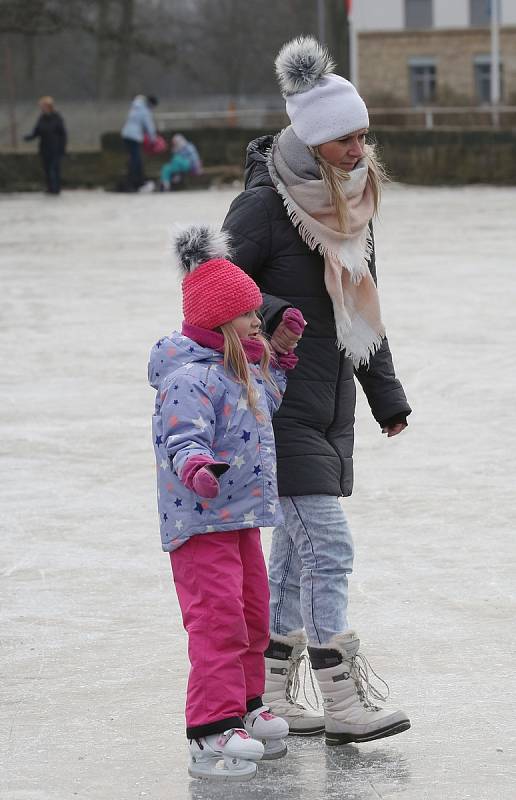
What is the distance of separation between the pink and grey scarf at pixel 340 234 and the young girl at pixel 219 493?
0.79ft

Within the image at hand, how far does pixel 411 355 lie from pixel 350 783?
5.79 metres

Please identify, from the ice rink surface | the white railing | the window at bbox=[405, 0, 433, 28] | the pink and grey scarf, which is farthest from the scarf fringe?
the window at bbox=[405, 0, 433, 28]

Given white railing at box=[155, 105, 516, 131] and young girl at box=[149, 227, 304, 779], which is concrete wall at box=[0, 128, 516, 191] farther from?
young girl at box=[149, 227, 304, 779]

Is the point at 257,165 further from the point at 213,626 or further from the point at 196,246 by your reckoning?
the point at 213,626

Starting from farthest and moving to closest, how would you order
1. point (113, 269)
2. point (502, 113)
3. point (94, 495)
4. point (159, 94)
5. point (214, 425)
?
point (159, 94) < point (502, 113) < point (113, 269) < point (94, 495) < point (214, 425)

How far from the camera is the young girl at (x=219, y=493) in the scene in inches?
127

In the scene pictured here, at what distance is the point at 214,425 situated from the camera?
3.23m

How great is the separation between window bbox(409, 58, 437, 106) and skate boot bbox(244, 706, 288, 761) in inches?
1993

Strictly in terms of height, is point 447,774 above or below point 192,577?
below

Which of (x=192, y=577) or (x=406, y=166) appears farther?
(x=406, y=166)

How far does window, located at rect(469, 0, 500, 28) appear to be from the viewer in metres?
52.9

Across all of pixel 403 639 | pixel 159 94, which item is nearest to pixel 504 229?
pixel 403 639

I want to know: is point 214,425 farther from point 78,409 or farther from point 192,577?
point 78,409

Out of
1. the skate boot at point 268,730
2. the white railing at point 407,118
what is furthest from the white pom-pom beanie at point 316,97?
the white railing at point 407,118
